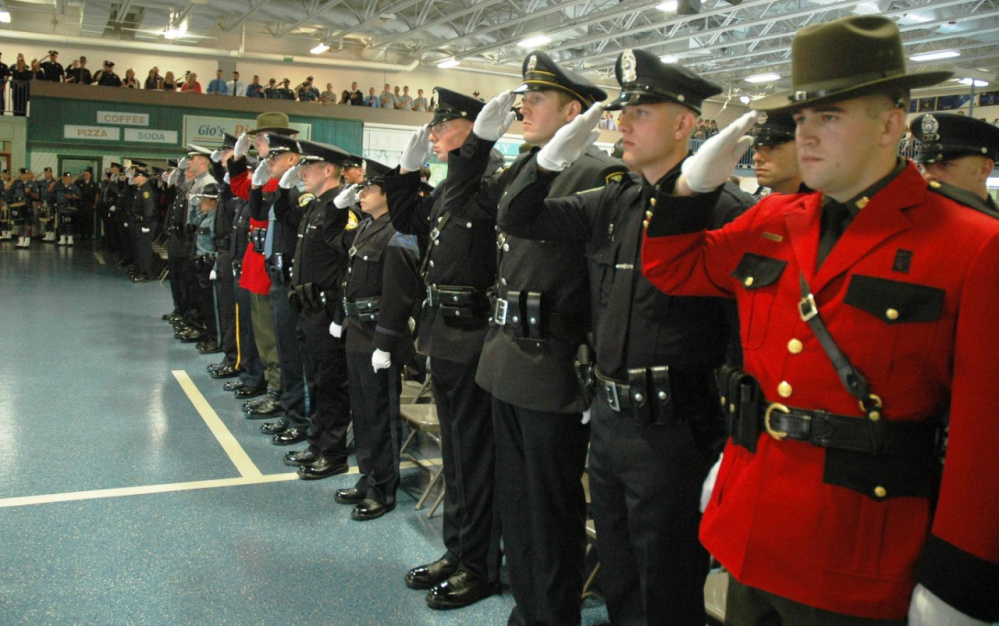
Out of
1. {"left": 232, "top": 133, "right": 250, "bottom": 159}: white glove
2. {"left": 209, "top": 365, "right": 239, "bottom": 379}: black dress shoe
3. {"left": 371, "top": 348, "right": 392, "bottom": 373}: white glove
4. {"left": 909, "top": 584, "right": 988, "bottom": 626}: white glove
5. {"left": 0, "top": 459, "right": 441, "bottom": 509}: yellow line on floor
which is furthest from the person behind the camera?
{"left": 209, "top": 365, "right": 239, "bottom": 379}: black dress shoe

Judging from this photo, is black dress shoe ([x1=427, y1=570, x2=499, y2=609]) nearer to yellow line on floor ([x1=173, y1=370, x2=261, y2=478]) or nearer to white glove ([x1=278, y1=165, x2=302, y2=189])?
yellow line on floor ([x1=173, y1=370, x2=261, y2=478])

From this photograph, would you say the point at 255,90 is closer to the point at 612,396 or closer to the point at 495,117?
the point at 495,117

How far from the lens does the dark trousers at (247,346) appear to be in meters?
6.16

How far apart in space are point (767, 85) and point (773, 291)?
89.4ft

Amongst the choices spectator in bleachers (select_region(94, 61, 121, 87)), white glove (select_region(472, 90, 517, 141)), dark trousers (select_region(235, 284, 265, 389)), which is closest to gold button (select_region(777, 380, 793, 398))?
white glove (select_region(472, 90, 517, 141))

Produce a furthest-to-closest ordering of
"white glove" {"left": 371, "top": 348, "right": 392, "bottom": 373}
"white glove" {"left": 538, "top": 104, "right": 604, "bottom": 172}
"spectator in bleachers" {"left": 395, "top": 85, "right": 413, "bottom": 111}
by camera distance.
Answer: "spectator in bleachers" {"left": 395, "top": 85, "right": 413, "bottom": 111}
"white glove" {"left": 371, "top": 348, "right": 392, "bottom": 373}
"white glove" {"left": 538, "top": 104, "right": 604, "bottom": 172}

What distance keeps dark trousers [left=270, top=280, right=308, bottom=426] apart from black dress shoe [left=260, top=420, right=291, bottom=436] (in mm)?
53

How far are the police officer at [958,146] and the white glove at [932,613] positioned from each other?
94.9 inches

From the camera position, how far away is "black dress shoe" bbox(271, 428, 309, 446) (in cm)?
499

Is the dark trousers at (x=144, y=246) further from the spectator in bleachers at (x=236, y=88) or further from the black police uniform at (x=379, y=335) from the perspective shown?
the black police uniform at (x=379, y=335)

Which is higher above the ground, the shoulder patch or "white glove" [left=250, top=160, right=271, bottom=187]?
"white glove" [left=250, top=160, right=271, bottom=187]

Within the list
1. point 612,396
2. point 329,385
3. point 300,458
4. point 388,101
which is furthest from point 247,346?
point 388,101

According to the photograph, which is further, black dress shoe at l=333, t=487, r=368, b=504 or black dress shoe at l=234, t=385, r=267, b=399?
black dress shoe at l=234, t=385, r=267, b=399

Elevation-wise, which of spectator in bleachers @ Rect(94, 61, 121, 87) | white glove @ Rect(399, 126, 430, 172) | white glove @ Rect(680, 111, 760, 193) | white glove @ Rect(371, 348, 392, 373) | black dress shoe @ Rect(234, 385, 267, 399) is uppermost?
spectator in bleachers @ Rect(94, 61, 121, 87)
